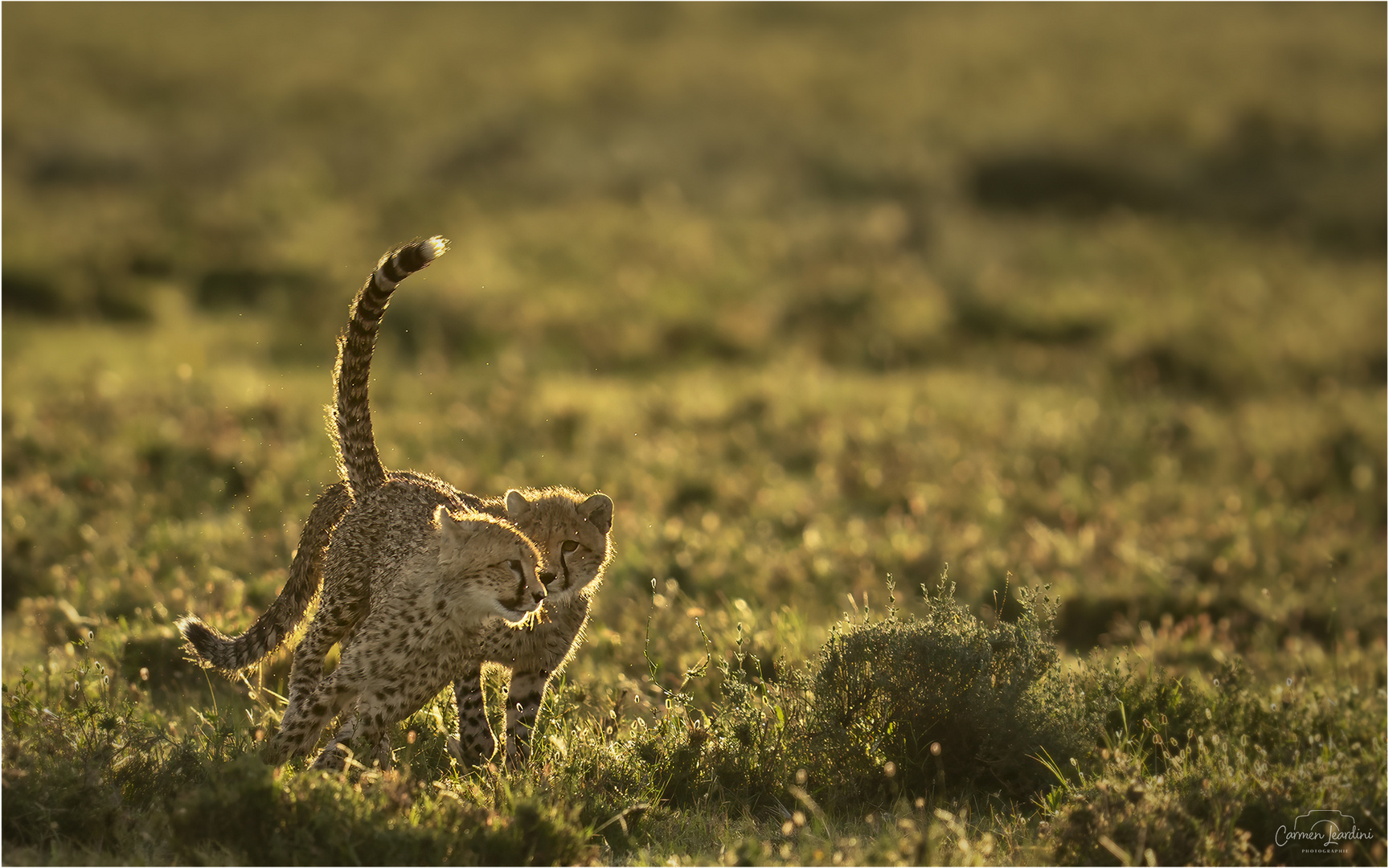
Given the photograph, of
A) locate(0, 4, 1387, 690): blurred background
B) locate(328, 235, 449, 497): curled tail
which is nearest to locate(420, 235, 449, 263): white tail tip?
locate(328, 235, 449, 497): curled tail

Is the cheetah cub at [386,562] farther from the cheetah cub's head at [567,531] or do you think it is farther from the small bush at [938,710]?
the small bush at [938,710]

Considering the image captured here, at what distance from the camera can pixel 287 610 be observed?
16.7 ft

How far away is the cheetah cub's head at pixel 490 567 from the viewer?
13.5 feet

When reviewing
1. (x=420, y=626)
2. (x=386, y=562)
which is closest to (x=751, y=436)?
(x=386, y=562)

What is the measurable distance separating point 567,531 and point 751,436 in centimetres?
649

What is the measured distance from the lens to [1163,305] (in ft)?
56.0

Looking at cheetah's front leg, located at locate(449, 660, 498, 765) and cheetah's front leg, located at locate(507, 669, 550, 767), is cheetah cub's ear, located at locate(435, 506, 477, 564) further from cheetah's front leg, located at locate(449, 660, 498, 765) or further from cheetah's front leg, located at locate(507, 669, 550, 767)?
cheetah's front leg, located at locate(507, 669, 550, 767)

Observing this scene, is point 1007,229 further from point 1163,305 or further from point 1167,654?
point 1167,654

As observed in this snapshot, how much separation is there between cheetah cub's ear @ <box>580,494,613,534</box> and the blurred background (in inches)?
53.6

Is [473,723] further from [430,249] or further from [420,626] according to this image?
[430,249]

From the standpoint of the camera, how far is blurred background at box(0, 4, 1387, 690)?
7.86 meters

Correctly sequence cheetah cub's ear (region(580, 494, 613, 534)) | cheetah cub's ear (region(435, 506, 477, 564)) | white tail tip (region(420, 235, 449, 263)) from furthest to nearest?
cheetah cub's ear (region(580, 494, 613, 534))
white tail tip (region(420, 235, 449, 263))
cheetah cub's ear (region(435, 506, 477, 564))

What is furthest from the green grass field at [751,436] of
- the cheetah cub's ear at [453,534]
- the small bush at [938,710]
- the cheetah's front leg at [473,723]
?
the cheetah cub's ear at [453,534]

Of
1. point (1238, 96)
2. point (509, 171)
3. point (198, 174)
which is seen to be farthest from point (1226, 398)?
point (1238, 96)
